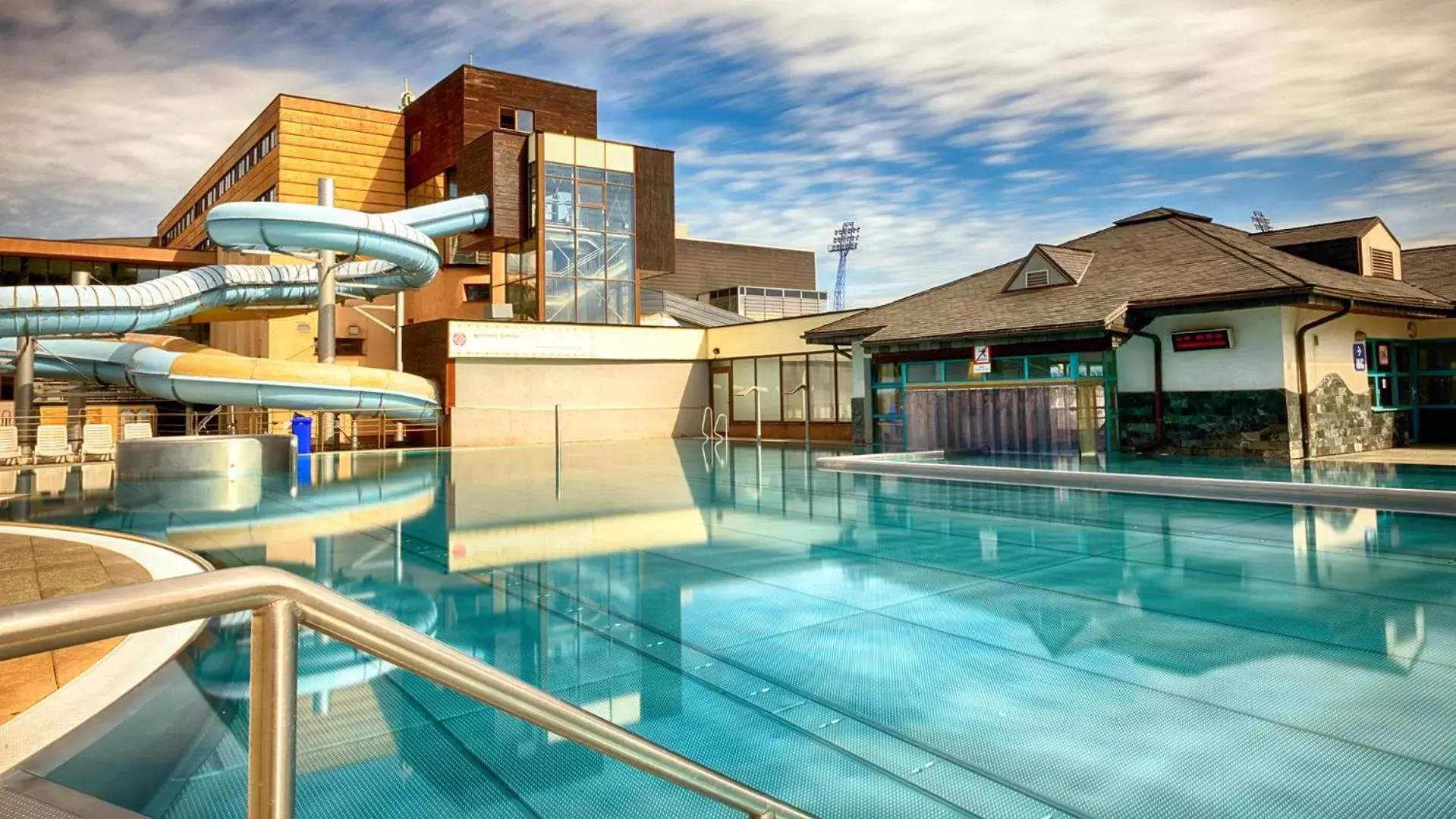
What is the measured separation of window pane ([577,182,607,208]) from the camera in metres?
26.7

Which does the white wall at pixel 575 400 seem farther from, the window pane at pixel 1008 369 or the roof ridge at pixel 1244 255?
the roof ridge at pixel 1244 255

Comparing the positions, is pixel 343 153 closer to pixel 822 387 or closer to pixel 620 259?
pixel 620 259

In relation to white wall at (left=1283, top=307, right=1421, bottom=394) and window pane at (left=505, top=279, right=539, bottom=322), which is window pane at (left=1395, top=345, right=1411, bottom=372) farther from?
window pane at (left=505, top=279, right=539, bottom=322)

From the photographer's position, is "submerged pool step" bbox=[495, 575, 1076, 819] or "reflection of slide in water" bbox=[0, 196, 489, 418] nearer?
"submerged pool step" bbox=[495, 575, 1076, 819]

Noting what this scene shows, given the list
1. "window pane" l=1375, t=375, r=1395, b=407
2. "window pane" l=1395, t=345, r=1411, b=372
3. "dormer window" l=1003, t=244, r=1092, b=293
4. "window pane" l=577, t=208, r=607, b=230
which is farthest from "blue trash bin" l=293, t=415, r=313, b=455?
"window pane" l=1395, t=345, r=1411, b=372

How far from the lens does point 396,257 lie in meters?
19.0

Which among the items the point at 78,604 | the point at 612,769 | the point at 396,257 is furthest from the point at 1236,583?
the point at 396,257

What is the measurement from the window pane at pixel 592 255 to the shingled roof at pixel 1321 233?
58.0 ft

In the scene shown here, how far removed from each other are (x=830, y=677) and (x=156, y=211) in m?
55.6

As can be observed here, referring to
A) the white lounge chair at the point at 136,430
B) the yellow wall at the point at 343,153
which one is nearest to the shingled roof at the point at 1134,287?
the white lounge chair at the point at 136,430

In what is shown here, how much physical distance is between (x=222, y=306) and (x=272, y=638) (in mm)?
22885

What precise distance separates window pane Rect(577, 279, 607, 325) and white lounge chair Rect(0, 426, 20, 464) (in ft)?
45.8

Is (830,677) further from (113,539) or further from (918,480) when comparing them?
(918,480)

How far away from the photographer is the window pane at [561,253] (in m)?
26.2
